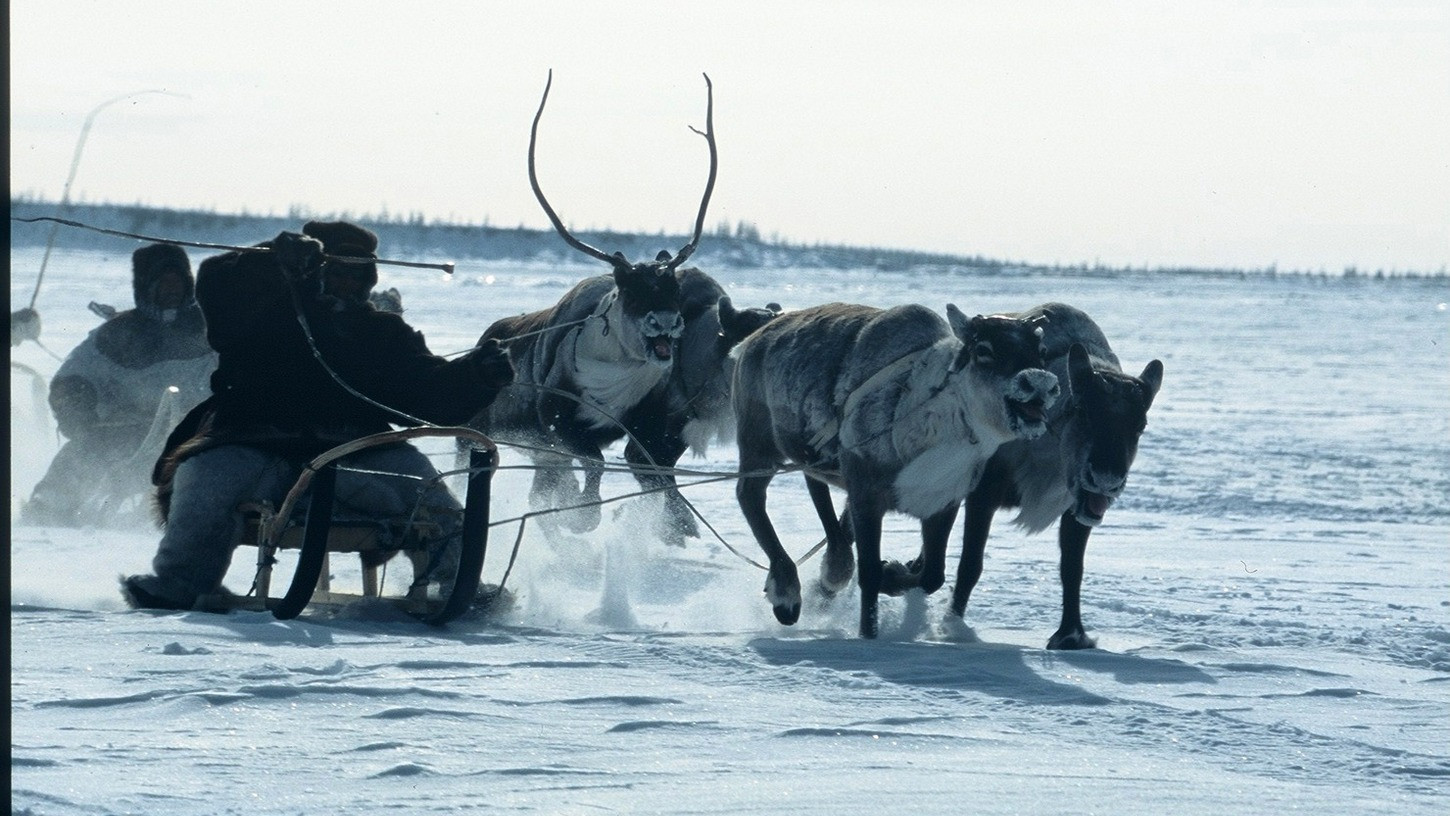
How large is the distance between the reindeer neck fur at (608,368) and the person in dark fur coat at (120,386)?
2.12 m

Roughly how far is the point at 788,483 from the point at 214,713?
7943 millimetres

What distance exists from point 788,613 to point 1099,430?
144cm

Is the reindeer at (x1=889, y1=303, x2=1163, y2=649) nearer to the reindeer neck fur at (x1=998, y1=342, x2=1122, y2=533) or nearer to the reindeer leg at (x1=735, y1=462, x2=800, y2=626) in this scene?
the reindeer neck fur at (x1=998, y1=342, x2=1122, y2=533)

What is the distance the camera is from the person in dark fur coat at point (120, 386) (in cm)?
993

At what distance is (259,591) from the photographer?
658 centimetres

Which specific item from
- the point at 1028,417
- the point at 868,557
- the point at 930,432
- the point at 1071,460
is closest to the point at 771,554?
the point at 868,557

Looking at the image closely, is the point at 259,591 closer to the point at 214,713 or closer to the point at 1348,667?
the point at 214,713

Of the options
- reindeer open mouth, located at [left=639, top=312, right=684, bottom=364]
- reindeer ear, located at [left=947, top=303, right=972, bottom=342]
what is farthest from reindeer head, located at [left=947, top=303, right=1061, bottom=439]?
reindeer open mouth, located at [left=639, top=312, right=684, bottom=364]

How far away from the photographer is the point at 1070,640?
6.43m

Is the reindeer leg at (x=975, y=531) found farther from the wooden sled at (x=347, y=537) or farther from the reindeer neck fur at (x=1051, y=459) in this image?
the wooden sled at (x=347, y=537)

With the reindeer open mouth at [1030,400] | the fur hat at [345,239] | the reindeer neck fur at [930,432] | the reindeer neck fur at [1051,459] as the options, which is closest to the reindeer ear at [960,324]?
the reindeer neck fur at [930,432]

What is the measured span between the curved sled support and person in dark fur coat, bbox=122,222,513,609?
157 mm

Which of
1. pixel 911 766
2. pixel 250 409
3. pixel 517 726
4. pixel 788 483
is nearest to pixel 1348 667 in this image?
pixel 911 766

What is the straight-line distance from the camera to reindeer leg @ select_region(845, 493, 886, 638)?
6.72 m
